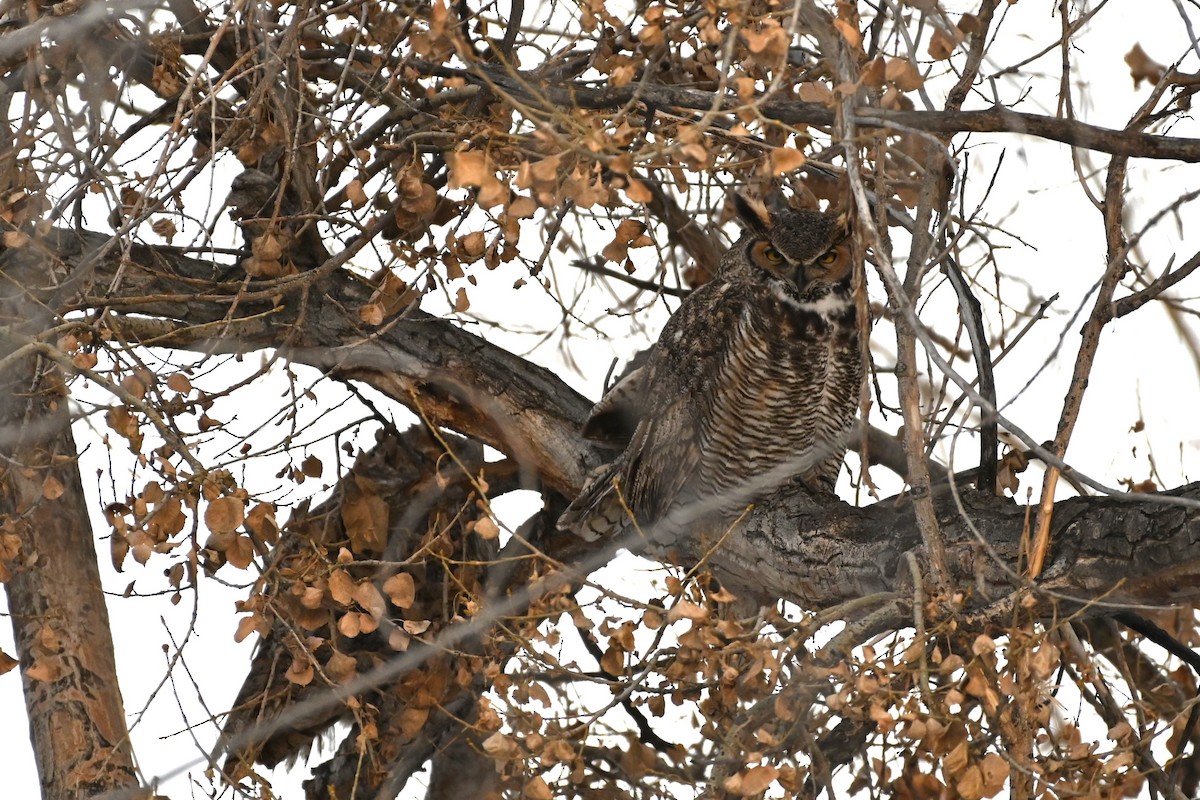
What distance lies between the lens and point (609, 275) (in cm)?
343

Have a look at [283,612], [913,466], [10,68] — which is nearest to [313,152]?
[10,68]

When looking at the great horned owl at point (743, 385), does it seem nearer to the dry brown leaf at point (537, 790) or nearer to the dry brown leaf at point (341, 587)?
the dry brown leaf at point (341, 587)

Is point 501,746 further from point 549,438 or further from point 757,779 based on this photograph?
point 549,438

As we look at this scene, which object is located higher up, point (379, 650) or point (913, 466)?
point (379, 650)

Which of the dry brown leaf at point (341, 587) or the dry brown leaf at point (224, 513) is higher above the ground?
the dry brown leaf at point (224, 513)

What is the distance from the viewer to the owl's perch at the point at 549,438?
78.2 inches

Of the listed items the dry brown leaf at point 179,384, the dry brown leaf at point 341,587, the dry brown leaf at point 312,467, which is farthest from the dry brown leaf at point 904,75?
the dry brown leaf at point 312,467

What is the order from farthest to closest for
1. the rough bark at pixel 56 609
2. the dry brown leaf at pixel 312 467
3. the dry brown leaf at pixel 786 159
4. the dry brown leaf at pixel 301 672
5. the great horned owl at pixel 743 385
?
the great horned owl at pixel 743 385, the dry brown leaf at pixel 312 467, the rough bark at pixel 56 609, the dry brown leaf at pixel 301 672, the dry brown leaf at pixel 786 159

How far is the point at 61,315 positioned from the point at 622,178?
42.8 inches

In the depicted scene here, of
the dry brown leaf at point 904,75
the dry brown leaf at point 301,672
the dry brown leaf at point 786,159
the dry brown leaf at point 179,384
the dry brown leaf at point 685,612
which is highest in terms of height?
the dry brown leaf at point 904,75

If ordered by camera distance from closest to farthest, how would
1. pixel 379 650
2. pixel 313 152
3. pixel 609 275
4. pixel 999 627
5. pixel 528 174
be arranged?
pixel 528 174, pixel 999 627, pixel 313 152, pixel 379 650, pixel 609 275

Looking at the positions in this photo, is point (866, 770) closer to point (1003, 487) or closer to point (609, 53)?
point (1003, 487)

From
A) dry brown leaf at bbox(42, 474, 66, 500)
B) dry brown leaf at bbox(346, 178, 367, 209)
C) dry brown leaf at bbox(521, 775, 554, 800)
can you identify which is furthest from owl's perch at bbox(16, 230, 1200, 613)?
dry brown leaf at bbox(521, 775, 554, 800)

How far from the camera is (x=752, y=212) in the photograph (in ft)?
9.46
